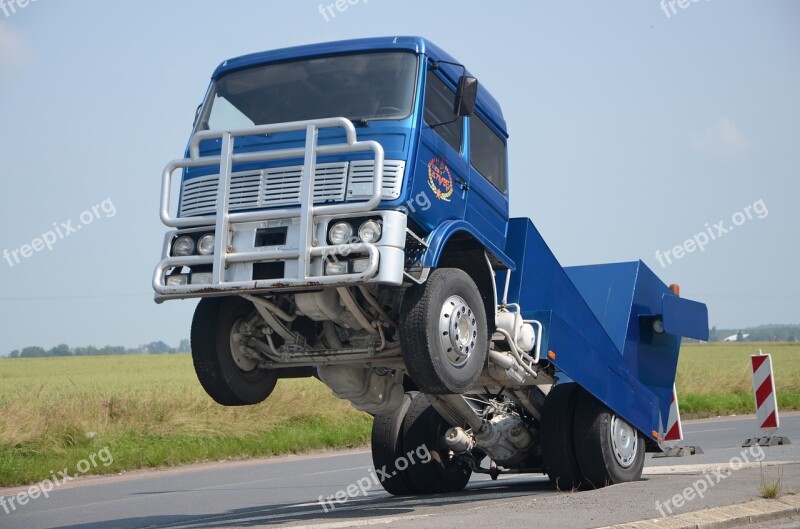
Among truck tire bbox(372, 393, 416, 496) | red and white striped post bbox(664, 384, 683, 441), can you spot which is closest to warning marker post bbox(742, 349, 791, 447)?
red and white striped post bbox(664, 384, 683, 441)

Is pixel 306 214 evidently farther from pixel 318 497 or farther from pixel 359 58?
pixel 318 497

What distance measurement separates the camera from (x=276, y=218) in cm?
779

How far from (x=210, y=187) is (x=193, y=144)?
42 cm

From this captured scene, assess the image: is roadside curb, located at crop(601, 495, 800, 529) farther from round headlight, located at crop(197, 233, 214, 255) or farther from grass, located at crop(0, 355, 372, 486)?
grass, located at crop(0, 355, 372, 486)

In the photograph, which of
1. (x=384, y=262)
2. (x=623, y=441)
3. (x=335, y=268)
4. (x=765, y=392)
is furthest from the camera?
(x=765, y=392)

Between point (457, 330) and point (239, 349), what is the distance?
1944 mm

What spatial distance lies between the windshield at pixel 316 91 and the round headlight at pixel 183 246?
41.1 inches

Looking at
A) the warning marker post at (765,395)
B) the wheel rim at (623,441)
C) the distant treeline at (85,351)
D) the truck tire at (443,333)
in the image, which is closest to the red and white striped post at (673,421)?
the wheel rim at (623,441)

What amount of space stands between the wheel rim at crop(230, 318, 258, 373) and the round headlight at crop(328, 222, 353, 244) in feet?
5.29

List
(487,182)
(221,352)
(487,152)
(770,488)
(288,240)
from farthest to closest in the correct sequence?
(487,152), (487,182), (221,352), (770,488), (288,240)

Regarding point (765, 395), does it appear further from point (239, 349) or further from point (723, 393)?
point (723, 393)

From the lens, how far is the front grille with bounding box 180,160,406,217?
303 inches

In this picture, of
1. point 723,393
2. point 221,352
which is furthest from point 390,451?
point 723,393

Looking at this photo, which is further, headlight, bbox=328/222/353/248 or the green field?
the green field
